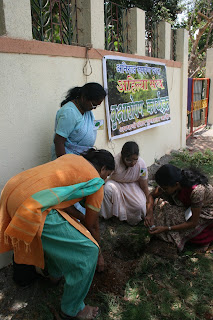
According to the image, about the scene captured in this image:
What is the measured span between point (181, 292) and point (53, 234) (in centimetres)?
126

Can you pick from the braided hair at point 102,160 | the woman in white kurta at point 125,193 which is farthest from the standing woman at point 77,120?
the woman in white kurta at point 125,193

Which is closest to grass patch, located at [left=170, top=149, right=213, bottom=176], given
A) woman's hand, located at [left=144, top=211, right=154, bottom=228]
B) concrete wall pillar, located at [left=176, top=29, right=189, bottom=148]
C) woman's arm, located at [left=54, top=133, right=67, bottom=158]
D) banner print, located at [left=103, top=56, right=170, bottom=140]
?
banner print, located at [left=103, top=56, right=170, bottom=140]

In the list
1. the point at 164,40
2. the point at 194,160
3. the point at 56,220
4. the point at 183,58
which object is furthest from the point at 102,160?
the point at 183,58

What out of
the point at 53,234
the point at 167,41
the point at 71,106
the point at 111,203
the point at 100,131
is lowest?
the point at 111,203

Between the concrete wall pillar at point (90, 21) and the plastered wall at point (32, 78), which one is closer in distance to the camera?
the plastered wall at point (32, 78)

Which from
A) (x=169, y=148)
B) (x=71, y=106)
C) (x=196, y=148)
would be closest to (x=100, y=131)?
(x=71, y=106)

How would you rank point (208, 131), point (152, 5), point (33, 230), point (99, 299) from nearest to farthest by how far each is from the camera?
point (33, 230)
point (99, 299)
point (152, 5)
point (208, 131)

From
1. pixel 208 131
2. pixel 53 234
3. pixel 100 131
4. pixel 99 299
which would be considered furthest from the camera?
pixel 208 131

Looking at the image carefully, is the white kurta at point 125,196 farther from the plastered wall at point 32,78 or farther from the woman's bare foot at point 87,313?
the woman's bare foot at point 87,313

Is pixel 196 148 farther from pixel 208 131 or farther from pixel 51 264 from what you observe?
pixel 51 264

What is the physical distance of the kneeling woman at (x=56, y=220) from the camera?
1.56 metres

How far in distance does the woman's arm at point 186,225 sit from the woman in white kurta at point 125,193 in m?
0.66

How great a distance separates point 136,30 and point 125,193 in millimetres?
2794

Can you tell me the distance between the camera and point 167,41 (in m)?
5.68
